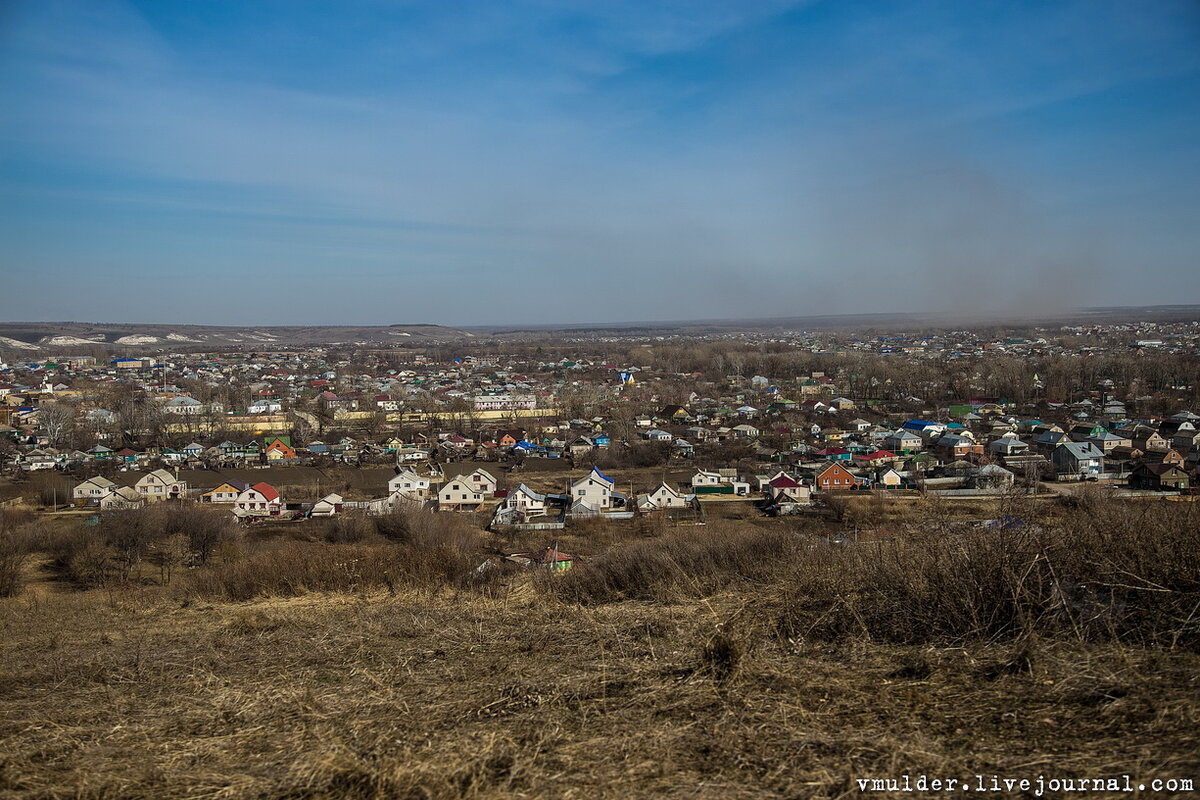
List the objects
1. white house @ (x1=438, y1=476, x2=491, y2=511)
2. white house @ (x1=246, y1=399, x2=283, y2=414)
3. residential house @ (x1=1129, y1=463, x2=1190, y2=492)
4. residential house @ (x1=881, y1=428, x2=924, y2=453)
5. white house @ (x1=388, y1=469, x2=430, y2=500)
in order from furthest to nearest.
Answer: white house @ (x1=246, y1=399, x2=283, y2=414), residential house @ (x1=881, y1=428, x2=924, y2=453), white house @ (x1=388, y1=469, x2=430, y2=500), white house @ (x1=438, y1=476, x2=491, y2=511), residential house @ (x1=1129, y1=463, x2=1190, y2=492)

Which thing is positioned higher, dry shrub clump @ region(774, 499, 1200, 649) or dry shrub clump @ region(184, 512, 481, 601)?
dry shrub clump @ region(774, 499, 1200, 649)

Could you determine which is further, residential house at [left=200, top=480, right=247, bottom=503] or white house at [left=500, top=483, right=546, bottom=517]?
residential house at [left=200, top=480, right=247, bottom=503]

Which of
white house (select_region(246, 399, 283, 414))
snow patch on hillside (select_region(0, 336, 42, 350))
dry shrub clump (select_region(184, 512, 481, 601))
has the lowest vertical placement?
white house (select_region(246, 399, 283, 414))

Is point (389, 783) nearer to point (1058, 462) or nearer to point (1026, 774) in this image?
point (1026, 774)

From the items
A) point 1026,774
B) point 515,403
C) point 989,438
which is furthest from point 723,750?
point 515,403

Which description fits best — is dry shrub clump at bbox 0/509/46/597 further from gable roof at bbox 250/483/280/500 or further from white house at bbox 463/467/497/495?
white house at bbox 463/467/497/495

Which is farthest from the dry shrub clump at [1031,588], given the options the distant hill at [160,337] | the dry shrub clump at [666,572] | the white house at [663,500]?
the distant hill at [160,337]

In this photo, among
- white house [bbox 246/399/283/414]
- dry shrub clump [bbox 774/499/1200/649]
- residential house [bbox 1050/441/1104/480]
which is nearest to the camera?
dry shrub clump [bbox 774/499/1200/649]

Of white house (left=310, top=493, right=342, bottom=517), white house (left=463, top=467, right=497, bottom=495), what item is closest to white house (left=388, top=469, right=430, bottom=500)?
white house (left=463, top=467, right=497, bottom=495)
